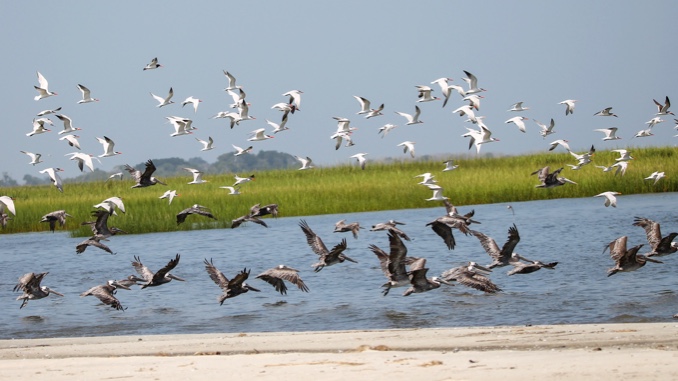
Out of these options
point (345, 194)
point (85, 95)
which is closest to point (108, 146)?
point (85, 95)

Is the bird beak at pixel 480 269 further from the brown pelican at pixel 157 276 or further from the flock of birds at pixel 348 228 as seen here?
the brown pelican at pixel 157 276

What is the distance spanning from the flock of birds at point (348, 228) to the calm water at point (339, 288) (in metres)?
0.43

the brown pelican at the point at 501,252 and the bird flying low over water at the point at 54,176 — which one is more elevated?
the bird flying low over water at the point at 54,176

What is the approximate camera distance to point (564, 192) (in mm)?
38062

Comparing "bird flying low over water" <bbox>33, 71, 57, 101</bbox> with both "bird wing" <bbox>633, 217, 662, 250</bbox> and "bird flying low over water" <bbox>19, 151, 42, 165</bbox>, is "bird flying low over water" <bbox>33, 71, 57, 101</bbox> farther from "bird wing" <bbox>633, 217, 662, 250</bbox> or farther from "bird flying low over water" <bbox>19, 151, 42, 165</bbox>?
"bird wing" <bbox>633, 217, 662, 250</bbox>

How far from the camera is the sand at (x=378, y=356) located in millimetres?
9084

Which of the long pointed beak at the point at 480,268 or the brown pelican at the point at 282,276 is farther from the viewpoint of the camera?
the long pointed beak at the point at 480,268

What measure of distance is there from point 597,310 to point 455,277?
1967mm

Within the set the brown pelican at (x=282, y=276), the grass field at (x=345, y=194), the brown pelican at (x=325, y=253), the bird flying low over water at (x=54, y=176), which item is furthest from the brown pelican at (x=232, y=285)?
the grass field at (x=345, y=194)

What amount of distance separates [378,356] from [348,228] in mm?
8522

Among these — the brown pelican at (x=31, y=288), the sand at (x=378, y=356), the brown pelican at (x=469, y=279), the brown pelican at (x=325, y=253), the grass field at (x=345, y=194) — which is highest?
the grass field at (x=345, y=194)

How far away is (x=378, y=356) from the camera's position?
404 inches

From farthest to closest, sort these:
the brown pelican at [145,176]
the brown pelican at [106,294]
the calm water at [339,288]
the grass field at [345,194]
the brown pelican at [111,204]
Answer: the grass field at [345,194] < the brown pelican at [111,204] < the brown pelican at [145,176] < the brown pelican at [106,294] < the calm water at [339,288]

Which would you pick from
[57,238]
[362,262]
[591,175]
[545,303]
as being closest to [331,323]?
[545,303]
